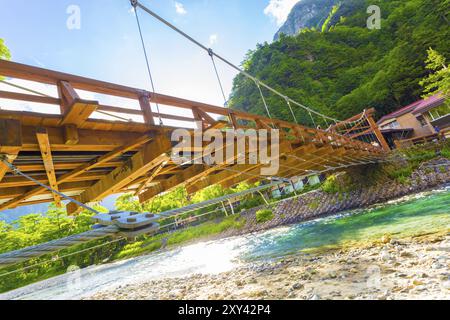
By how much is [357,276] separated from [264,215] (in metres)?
14.7

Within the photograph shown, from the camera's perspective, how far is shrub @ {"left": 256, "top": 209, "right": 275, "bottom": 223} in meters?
19.0

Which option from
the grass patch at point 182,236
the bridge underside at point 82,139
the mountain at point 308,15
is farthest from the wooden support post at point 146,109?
the mountain at point 308,15

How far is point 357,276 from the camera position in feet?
15.9

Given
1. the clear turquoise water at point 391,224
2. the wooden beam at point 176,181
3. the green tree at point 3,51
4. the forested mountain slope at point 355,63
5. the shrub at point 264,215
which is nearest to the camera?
the wooden beam at point 176,181

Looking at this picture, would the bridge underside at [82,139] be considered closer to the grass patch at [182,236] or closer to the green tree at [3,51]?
the green tree at [3,51]

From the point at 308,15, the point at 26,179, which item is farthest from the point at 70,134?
the point at 308,15

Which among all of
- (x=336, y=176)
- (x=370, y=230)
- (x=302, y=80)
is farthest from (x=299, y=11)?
(x=370, y=230)

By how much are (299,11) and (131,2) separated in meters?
102

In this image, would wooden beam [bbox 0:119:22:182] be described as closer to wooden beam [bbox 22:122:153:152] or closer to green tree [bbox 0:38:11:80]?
wooden beam [bbox 22:122:153:152]

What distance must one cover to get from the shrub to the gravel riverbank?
1132cm

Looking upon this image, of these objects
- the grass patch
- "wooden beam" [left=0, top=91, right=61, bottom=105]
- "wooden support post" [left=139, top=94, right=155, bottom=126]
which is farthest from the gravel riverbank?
the grass patch

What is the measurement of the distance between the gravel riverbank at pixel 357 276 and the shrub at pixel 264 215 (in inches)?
446

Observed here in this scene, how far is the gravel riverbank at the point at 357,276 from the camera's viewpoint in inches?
154
